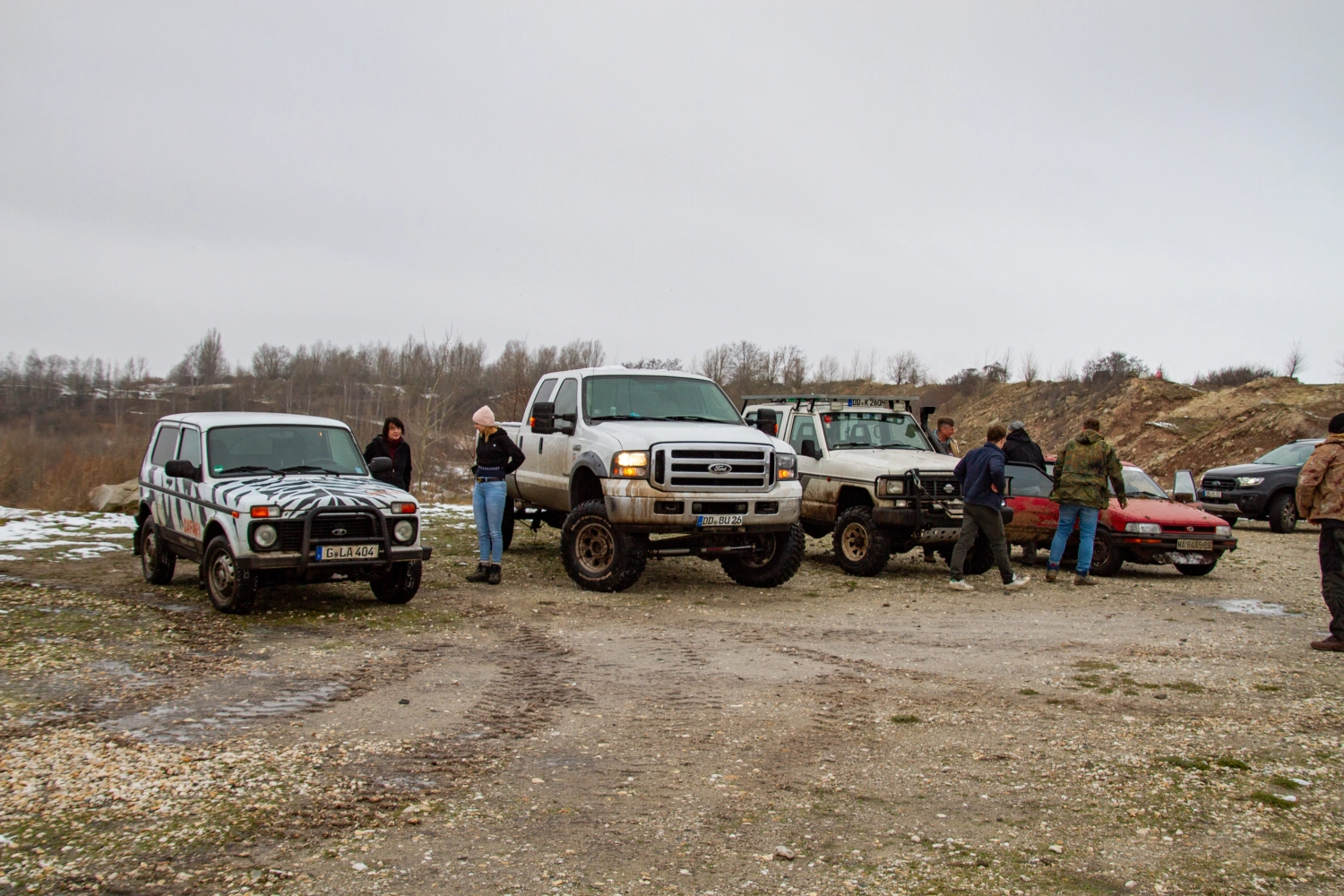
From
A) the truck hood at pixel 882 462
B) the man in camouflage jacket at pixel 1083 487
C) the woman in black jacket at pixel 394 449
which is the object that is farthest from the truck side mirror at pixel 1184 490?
the woman in black jacket at pixel 394 449

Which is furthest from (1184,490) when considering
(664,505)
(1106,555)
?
(664,505)

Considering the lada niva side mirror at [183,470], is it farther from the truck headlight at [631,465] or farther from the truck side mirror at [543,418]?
the truck headlight at [631,465]

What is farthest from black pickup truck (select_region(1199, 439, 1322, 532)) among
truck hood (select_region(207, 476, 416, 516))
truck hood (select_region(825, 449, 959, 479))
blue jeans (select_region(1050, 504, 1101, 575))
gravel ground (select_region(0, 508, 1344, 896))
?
truck hood (select_region(207, 476, 416, 516))

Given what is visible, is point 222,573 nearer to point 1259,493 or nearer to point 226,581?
point 226,581

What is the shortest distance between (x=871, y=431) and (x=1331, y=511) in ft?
19.7

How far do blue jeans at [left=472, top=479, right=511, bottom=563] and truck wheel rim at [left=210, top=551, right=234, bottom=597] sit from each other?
2.62m

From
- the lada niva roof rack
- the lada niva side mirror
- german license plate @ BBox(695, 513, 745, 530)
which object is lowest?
german license plate @ BBox(695, 513, 745, 530)

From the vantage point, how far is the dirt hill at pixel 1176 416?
34.9m

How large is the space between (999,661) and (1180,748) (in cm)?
228

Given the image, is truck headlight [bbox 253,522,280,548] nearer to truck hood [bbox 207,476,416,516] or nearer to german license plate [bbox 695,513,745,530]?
truck hood [bbox 207,476,416,516]

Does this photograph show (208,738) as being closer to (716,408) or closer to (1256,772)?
(1256,772)

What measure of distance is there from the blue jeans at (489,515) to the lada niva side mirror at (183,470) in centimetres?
266

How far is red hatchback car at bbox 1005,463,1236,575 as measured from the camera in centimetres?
1300

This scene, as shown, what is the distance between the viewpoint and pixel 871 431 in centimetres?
1355
